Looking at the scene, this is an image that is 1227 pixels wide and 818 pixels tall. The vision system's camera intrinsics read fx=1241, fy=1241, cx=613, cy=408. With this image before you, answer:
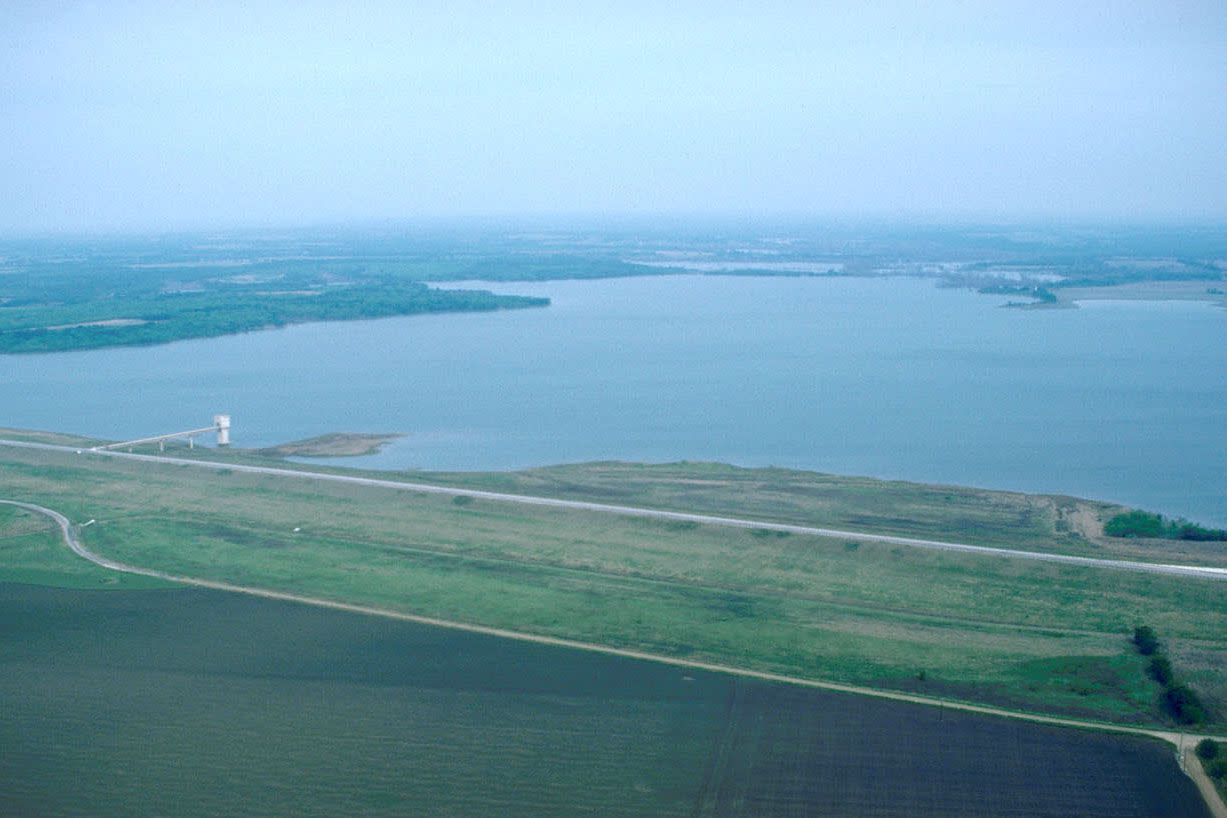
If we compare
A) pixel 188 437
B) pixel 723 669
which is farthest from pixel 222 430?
pixel 723 669

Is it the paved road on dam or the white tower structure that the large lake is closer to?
the white tower structure

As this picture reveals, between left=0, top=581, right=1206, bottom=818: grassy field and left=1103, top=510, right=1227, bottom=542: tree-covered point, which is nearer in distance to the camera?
left=0, top=581, right=1206, bottom=818: grassy field

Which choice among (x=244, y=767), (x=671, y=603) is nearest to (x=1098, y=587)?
(x=671, y=603)

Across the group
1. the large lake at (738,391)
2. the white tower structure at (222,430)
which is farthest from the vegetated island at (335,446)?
the white tower structure at (222,430)

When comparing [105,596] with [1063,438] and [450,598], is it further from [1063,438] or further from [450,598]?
[1063,438]

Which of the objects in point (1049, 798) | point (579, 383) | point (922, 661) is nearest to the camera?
point (1049, 798)

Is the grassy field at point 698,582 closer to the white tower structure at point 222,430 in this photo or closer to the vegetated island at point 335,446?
the vegetated island at point 335,446

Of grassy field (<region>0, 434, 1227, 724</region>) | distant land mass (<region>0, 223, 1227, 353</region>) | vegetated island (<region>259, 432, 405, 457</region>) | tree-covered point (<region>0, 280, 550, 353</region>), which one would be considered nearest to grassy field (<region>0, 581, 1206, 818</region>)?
grassy field (<region>0, 434, 1227, 724</region>)
